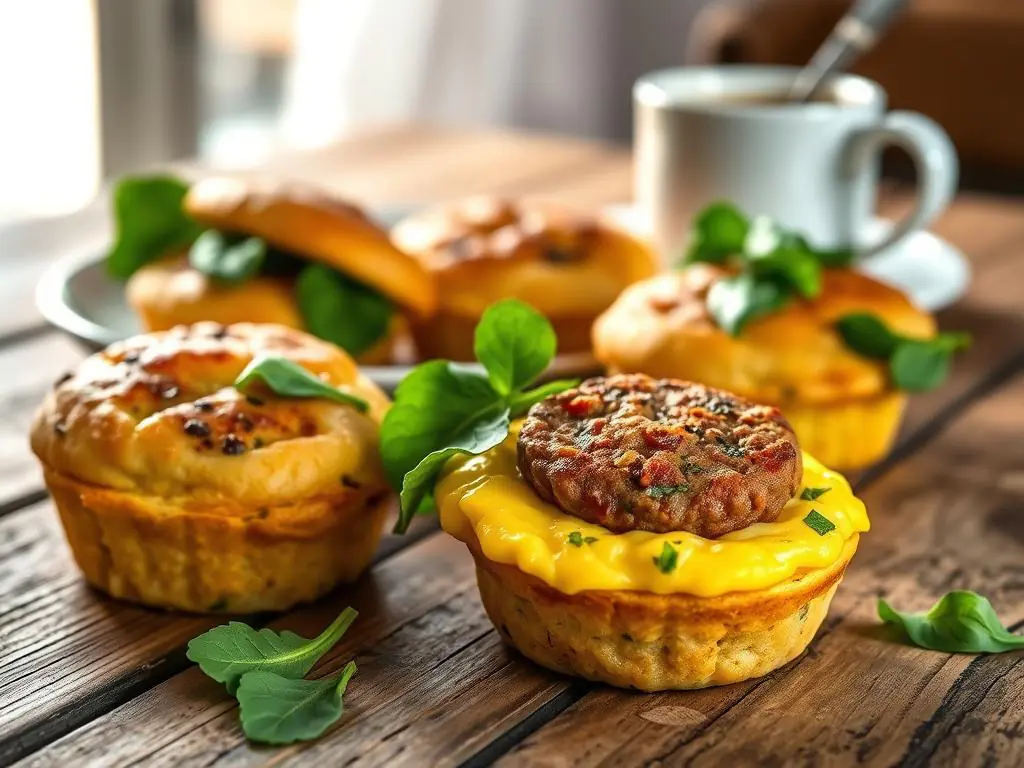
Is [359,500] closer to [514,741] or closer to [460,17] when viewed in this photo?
→ [514,741]

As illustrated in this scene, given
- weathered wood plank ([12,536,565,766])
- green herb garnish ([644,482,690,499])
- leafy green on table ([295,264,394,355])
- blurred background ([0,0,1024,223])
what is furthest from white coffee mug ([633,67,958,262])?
blurred background ([0,0,1024,223])

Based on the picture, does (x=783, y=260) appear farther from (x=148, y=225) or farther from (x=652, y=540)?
(x=148, y=225)

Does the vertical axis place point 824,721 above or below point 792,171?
below

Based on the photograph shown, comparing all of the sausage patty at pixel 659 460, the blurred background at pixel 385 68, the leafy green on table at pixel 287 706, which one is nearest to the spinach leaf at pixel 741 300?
the sausage patty at pixel 659 460

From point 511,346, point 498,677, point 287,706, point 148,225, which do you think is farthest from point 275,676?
point 148,225

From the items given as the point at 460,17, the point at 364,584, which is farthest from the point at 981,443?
the point at 460,17

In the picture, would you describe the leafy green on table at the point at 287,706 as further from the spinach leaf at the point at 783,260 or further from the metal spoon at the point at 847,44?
the metal spoon at the point at 847,44
